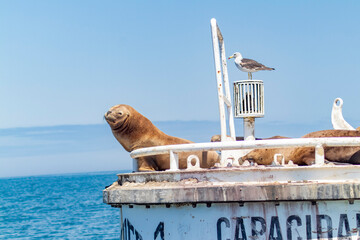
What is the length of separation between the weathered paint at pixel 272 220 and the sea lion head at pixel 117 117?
361 centimetres

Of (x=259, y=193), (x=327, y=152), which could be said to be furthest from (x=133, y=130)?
(x=259, y=193)

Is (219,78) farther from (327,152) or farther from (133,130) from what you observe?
(133,130)

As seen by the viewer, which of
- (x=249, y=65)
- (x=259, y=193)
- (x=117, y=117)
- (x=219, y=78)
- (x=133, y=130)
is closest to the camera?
(x=259, y=193)

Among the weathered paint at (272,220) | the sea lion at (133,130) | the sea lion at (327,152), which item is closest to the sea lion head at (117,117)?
the sea lion at (133,130)

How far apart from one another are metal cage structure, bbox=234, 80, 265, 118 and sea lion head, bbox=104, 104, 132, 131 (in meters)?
2.28

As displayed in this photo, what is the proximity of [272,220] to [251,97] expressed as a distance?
2.67m

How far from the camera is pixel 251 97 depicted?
9.95 meters

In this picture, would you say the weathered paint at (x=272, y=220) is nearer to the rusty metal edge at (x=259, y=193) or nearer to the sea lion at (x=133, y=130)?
the rusty metal edge at (x=259, y=193)

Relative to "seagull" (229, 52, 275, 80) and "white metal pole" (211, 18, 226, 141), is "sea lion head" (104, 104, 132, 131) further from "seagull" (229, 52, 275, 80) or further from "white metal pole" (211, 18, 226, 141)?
"white metal pole" (211, 18, 226, 141)

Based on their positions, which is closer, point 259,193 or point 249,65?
point 259,193

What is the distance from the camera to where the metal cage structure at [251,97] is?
32.6ft

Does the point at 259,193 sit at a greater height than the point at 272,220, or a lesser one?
greater

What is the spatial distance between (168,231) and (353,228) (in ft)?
7.04

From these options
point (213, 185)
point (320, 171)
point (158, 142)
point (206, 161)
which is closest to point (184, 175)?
point (213, 185)
